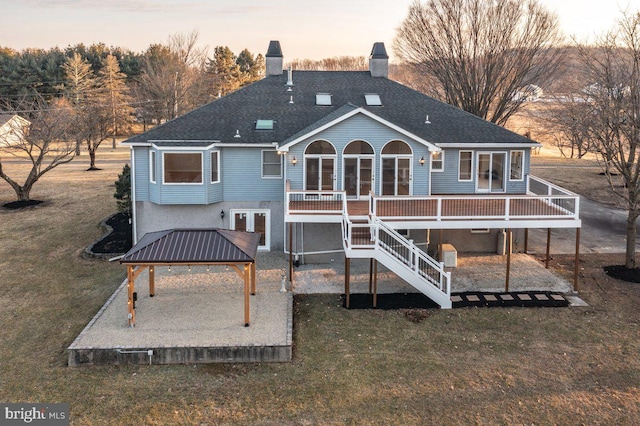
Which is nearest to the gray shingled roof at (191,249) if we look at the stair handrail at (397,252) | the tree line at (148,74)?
the stair handrail at (397,252)

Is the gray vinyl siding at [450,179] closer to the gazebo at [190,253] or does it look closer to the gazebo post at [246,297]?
the gazebo at [190,253]

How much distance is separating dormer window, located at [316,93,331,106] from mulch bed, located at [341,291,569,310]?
31.2 ft

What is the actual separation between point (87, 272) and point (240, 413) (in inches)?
428

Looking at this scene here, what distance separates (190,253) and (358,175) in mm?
7757

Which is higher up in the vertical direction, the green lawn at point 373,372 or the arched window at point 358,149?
the arched window at point 358,149

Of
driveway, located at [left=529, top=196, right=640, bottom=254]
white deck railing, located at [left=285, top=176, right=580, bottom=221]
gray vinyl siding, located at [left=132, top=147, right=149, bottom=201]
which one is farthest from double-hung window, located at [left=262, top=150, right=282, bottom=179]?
driveway, located at [left=529, top=196, right=640, bottom=254]

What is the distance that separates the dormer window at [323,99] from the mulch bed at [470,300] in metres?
9.50

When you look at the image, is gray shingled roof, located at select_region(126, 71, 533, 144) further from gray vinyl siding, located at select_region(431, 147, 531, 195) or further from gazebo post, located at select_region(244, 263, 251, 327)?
gazebo post, located at select_region(244, 263, 251, 327)

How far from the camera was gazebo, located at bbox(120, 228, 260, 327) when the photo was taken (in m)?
12.6

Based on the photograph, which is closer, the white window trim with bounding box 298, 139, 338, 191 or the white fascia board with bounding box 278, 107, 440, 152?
the white fascia board with bounding box 278, 107, 440, 152

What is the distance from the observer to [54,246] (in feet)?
69.0

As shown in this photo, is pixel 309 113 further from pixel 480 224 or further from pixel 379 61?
pixel 480 224

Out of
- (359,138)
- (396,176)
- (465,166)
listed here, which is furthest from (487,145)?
(359,138)

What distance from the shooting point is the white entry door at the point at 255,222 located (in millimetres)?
19547
